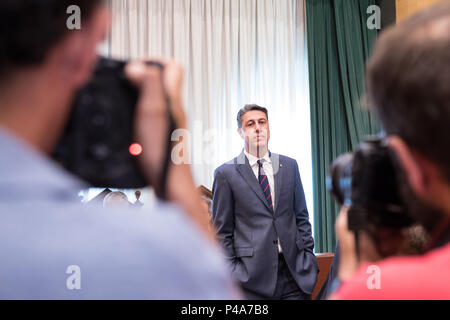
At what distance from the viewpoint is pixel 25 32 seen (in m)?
0.35

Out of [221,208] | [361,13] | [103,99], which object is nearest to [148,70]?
[103,99]

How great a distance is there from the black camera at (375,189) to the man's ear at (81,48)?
332mm

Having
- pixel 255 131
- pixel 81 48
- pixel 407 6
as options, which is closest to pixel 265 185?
pixel 255 131

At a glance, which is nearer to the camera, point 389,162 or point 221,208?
point 389,162

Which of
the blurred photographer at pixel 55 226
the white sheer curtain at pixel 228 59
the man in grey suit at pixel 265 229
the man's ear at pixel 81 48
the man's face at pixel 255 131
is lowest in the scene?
the man in grey suit at pixel 265 229

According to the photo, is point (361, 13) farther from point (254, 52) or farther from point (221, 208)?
point (221, 208)

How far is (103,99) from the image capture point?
1.54ft

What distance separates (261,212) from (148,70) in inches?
81.2

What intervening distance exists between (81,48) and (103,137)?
11 centimetres

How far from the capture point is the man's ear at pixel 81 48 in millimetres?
366

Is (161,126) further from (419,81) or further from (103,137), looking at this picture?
(419,81)

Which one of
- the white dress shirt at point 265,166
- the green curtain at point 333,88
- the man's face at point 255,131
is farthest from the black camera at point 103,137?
the green curtain at point 333,88

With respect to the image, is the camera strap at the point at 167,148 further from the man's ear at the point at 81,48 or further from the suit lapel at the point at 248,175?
the suit lapel at the point at 248,175
